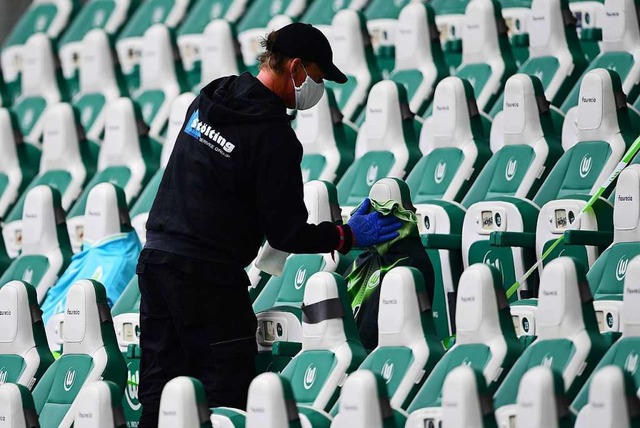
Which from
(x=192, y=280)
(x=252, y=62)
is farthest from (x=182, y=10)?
(x=192, y=280)

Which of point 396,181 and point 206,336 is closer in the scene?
point 206,336

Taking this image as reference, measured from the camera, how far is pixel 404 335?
5.01 metres

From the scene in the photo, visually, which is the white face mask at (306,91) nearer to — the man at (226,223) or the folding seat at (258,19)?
the man at (226,223)

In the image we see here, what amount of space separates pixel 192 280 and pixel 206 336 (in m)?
0.16

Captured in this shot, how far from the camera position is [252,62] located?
8375 millimetres

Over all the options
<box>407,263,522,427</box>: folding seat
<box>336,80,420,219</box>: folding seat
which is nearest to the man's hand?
<box>407,263,522,427</box>: folding seat

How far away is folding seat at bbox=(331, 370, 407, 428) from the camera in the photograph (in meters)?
4.47

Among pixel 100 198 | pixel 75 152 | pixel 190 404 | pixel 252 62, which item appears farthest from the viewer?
pixel 252 62

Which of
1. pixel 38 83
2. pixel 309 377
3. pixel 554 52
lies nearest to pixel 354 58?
pixel 554 52

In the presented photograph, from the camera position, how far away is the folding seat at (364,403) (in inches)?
176

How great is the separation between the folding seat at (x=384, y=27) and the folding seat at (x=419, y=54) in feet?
0.38

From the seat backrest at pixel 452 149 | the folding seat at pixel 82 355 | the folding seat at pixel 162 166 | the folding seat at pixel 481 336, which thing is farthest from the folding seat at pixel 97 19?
the folding seat at pixel 481 336

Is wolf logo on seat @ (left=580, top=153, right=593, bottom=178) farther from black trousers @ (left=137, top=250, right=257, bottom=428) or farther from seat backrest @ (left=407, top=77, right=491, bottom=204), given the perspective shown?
black trousers @ (left=137, top=250, right=257, bottom=428)

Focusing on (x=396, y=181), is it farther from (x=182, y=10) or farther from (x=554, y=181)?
(x=182, y=10)
